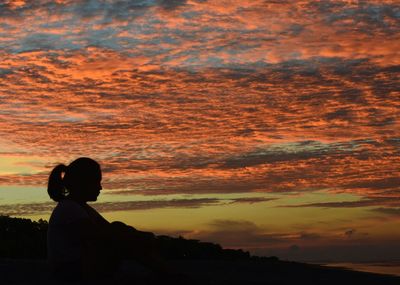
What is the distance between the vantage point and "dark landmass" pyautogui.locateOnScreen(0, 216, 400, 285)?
13.4m

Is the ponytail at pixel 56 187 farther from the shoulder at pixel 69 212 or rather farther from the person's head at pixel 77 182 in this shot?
the shoulder at pixel 69 212

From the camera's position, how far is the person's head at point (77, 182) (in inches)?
370

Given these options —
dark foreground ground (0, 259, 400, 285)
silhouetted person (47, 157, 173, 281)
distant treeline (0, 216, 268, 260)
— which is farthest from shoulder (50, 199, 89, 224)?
distant treeline (0, 216, 268, 260)

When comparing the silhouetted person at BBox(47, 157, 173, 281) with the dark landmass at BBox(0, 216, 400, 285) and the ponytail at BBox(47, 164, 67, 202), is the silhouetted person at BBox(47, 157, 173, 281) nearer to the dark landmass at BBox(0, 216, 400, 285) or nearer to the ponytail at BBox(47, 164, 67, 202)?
the ponytail at BBox(47, 164, 67, 202)

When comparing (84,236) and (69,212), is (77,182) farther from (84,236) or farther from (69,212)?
(84,236)

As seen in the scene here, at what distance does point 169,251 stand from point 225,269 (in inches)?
180

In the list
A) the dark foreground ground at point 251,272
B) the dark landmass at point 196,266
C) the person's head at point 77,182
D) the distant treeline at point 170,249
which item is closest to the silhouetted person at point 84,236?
the person's head at point 77,182

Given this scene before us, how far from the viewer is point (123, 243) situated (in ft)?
30.6

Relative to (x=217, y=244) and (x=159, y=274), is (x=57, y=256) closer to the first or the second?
(x=159, y=274)

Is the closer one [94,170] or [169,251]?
[94,170]

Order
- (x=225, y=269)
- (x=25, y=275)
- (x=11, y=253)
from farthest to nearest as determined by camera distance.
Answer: (x=11, y=253), (x=225, y=269), (x=25, y=275)

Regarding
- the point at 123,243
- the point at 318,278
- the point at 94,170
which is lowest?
the point at 318,278

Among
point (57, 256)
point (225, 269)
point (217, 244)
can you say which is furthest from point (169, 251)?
point (57, 256)

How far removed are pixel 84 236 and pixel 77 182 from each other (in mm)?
796
